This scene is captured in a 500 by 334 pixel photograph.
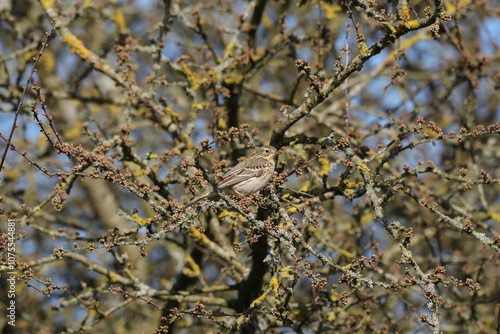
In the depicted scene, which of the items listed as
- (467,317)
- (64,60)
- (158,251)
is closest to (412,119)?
(467,317)

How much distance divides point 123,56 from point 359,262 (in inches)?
147

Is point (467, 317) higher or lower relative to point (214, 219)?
lower

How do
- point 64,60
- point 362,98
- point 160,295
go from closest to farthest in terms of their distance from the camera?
1. point 160,295
2. point 362,98
3. point 64,60

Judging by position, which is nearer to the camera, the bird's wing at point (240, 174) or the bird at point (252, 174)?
the bird at point (252, 174)

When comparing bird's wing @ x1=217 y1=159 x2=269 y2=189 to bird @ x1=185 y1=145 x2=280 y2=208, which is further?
bird's wing @ x1=217 y1=159 x2=269 y2=189

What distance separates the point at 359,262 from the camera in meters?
4.48

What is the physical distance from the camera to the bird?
5.97 m

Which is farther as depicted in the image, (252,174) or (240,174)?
(240,174)

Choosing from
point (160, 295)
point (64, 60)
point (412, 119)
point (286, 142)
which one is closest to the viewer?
point (286, 142)

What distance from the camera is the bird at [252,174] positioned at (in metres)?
5.97

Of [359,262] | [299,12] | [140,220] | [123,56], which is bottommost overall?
[359,262]

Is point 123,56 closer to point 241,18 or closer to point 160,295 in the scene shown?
point 241,18

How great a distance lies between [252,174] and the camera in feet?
20.9

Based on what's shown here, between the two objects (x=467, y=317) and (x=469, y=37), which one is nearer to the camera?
(x=467, y=317)
